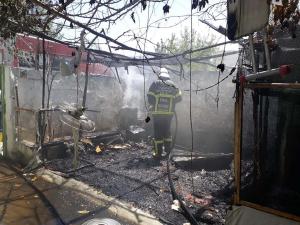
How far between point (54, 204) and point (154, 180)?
8.29 feet

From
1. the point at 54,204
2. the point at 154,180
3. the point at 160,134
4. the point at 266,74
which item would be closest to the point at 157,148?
the point at 160,134

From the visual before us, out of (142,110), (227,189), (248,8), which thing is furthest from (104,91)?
(248,8)

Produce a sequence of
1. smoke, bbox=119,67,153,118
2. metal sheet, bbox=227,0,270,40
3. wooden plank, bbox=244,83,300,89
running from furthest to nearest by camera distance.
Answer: smoke, bbox=119,67,153,118 < metal sheet, bbox=227,0,270,40 < wooden plank, bbox=244,83,300,89

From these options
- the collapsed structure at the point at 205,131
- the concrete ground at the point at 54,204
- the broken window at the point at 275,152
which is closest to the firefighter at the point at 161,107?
the collapsed structure at the point at 205,131

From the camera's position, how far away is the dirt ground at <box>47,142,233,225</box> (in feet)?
20.0

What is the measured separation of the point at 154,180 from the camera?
7707mm

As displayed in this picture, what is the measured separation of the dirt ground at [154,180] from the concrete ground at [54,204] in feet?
1.06

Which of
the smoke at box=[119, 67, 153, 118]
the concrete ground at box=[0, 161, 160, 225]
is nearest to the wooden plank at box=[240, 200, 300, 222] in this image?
the concrete ground at box=[0, 161, 160, 225]

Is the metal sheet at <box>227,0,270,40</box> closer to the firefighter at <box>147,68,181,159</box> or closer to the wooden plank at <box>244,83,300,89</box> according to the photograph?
the wooden plank at <box>244,83,300,89</box>

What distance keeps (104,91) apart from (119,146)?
19.5 ft

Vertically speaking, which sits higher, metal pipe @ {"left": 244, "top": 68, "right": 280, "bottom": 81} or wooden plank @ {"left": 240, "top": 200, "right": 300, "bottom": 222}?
metal pipe @ {"left": 244, "top": 68, "right": 280, "bottom": 81}

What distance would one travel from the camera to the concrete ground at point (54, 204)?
18.3 feet

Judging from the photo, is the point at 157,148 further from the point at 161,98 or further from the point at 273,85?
the point at 273,85

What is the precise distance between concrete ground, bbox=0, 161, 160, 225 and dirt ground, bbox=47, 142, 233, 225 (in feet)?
1.06
